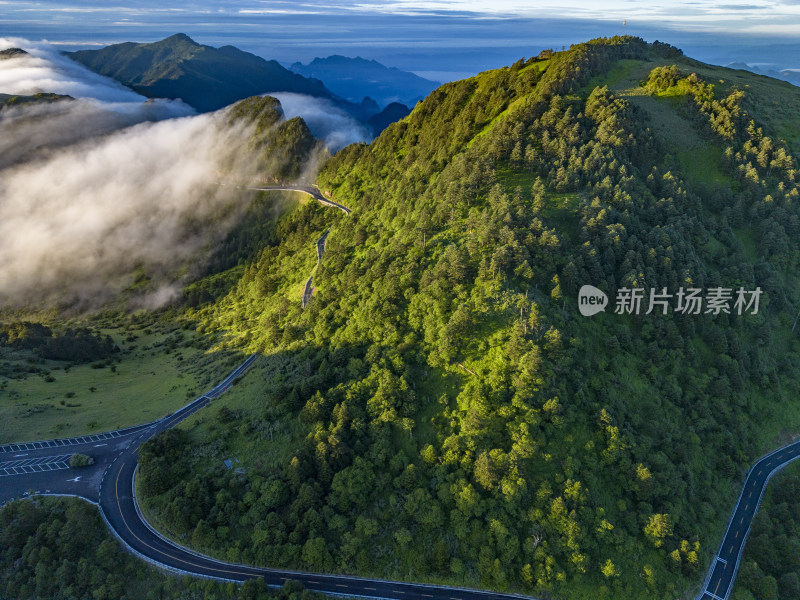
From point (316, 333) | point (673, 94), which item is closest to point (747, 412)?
point (316, 333)

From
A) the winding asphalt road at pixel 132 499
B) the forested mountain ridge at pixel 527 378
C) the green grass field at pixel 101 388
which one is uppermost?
the forested mountain ridge at pixel 527 378

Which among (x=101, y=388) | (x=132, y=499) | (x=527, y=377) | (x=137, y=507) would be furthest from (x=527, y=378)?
(x=101, y=388)

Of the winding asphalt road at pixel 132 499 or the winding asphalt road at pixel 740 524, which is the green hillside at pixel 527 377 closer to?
the winding asphalt road at pixel 132 499

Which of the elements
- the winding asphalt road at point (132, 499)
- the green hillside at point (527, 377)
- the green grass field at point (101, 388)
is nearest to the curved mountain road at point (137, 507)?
the winding asphalt road at point (132, 499)

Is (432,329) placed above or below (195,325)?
above

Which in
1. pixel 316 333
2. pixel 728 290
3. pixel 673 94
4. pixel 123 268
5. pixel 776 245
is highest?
pixel 673 94

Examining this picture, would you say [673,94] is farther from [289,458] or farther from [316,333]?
[289,458]
